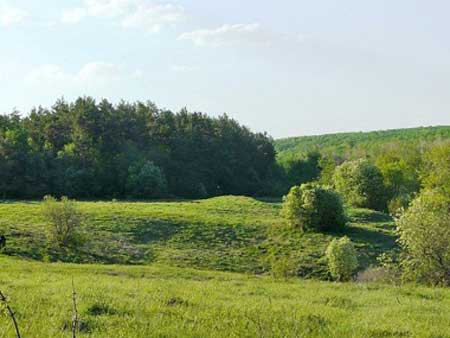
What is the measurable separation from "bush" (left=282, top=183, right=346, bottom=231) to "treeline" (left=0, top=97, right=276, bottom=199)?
3470 cm

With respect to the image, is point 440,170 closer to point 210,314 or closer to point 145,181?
point 145,181

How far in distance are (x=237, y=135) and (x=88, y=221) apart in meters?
57.3

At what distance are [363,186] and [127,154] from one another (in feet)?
126

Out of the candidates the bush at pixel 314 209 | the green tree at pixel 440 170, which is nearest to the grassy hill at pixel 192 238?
the bush at pixel 314 209

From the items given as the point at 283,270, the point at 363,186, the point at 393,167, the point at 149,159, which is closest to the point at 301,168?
the point at 393,167

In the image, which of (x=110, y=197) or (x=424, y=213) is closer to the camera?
(x=424, y=213)

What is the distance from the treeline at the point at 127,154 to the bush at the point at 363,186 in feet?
93.5

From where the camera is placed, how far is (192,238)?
153 feet

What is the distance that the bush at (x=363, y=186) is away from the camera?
7012cm

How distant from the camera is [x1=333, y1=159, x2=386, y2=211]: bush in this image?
7012 centimetres

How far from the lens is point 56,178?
250 feet

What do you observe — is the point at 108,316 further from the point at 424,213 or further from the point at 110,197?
the point at 110,197

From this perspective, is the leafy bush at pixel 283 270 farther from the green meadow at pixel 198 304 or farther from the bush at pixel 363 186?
the bush at pixel 363 186

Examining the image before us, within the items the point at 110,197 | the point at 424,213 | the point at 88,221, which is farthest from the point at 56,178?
the point at 424,213
